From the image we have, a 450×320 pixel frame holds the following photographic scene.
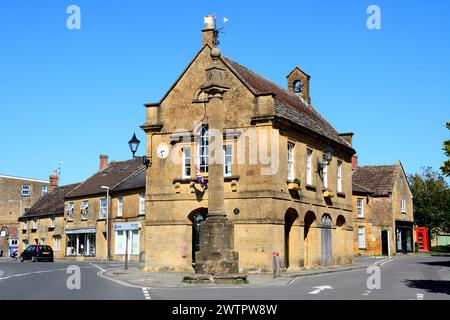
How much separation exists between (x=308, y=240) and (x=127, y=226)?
66.2 ft

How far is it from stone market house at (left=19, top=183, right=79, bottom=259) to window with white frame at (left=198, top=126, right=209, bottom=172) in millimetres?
32152

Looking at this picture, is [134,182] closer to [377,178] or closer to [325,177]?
[325,177]

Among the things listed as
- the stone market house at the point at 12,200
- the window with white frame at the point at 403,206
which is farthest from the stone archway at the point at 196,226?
the stone market house at the point at 12,200

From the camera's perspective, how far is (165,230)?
1100 inches

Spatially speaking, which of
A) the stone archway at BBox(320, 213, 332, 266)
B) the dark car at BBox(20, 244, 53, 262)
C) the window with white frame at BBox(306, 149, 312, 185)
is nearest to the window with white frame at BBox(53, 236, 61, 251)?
the dark car at BBox(20, 244, 53, 262)

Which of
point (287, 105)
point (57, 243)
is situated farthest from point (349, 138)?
point (57, 243)

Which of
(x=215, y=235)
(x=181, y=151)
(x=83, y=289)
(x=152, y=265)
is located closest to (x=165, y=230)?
(x=152, y=265)

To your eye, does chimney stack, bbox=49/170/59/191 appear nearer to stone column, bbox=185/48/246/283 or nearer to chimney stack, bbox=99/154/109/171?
chimney stack, bbox=99/154/109/171

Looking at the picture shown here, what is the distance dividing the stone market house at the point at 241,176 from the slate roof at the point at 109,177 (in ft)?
72.6

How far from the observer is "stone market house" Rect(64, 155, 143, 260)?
163ft

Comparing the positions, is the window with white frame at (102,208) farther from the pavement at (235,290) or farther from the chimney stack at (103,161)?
the pavement at (235,290)

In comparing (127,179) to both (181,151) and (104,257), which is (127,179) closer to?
(104,257)

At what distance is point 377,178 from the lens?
182ft
